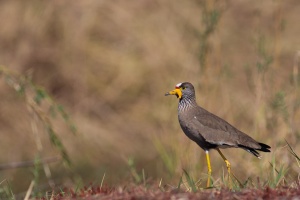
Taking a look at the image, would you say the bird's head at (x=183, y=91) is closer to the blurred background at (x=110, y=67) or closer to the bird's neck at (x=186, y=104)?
the bird's neck at (x=186, y=104)

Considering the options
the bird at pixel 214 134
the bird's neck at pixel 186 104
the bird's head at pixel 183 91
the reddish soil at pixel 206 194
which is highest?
the bird's head at pixel 183 91

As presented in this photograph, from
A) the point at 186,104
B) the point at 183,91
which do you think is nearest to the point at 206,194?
the point at 186,104

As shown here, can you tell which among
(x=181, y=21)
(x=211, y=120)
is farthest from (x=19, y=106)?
(x=211, y=120)

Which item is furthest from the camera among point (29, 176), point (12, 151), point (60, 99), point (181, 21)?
point (181, 21)

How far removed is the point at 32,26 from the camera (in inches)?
530

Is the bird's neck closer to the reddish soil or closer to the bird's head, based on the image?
the bird's head

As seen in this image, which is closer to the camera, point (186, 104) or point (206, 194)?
point (206, 194)

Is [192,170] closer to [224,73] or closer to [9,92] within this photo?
[224,73]

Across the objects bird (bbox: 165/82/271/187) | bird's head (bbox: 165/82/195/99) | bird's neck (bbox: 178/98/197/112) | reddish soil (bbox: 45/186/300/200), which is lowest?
reddish soil (bbox: 45/186/300/200)

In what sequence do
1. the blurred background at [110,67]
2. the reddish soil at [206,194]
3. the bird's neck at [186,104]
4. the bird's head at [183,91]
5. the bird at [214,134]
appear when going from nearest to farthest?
the reddish soil at [206,194], the bird at [214,134], the bird's neck at [186,104], the bird's head at [183,91], the blurred background at [110,67]

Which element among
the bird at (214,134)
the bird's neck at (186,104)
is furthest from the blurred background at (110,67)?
the bird at (214,134)

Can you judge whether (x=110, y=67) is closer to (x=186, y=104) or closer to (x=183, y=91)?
(x=183, y=91)

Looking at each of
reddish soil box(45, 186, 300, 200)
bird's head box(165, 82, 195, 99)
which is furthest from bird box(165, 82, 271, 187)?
reddish soil box(45, 186, 300, 200)

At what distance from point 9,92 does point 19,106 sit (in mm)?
265
